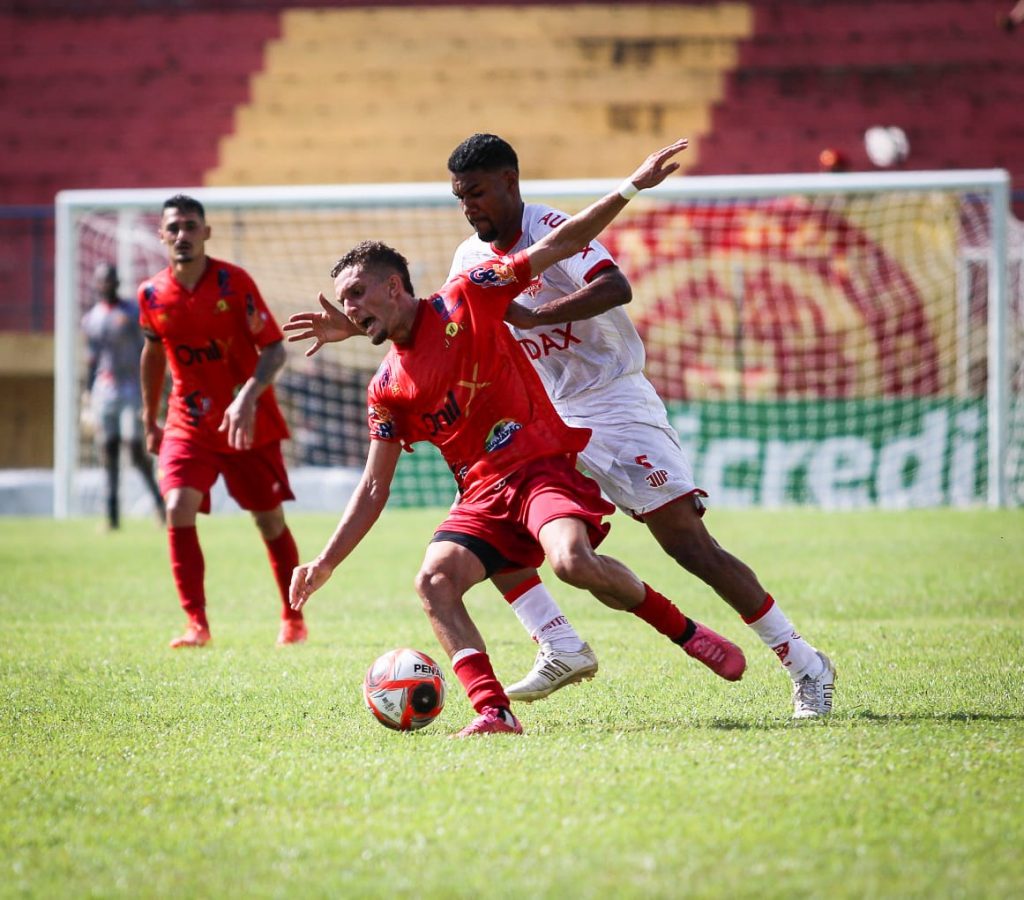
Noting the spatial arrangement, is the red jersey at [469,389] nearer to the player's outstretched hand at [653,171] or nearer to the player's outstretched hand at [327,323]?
the player's outstretched hand at [327,323]

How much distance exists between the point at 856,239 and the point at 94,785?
628 inches

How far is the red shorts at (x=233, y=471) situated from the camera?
7.30 metres

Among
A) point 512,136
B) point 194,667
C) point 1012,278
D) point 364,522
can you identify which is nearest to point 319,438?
point 512,136

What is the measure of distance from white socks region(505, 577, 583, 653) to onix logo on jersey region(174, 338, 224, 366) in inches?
107

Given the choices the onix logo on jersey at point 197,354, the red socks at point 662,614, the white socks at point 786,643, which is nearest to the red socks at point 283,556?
the onix logo on jersey at point 197,354

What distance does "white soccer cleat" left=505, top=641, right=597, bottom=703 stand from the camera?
4.95 meters

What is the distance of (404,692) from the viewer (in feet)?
15.3

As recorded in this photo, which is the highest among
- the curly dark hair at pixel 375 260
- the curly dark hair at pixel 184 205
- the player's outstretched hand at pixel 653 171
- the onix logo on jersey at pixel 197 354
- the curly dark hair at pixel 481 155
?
the curly dark hair at pixel 184 205

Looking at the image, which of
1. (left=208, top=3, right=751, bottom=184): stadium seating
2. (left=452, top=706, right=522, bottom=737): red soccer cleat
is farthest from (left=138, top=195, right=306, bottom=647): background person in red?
(left=208, top=3, right=751, bottom=184): stadium seating

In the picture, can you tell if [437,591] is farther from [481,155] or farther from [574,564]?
[481,155]

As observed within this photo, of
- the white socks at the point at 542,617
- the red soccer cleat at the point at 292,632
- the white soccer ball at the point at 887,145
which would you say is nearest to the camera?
the white socks at the point at 542,617

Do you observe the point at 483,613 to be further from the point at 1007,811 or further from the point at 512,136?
the point at 512,136

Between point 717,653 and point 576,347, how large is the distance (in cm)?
123

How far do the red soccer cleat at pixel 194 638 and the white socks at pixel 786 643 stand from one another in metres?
3.07
